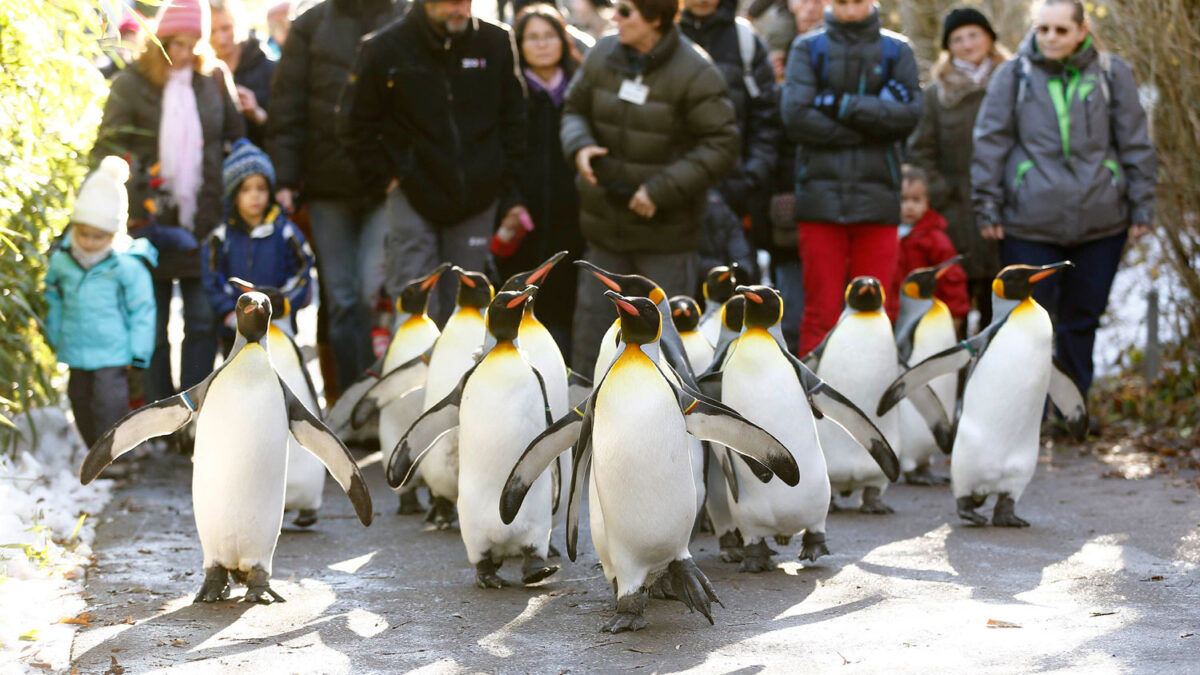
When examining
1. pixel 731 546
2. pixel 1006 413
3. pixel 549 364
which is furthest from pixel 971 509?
pixel 549 364

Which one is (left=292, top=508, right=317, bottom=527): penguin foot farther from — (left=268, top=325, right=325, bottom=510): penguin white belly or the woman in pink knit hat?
the woman in pink knit hat

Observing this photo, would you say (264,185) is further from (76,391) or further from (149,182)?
(76,391)

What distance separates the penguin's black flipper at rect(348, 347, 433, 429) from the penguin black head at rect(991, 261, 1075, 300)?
226 centimetres

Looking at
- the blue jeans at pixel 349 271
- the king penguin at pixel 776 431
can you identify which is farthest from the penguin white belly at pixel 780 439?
the blue jeans at pixel 349 271

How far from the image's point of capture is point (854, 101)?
279 inches

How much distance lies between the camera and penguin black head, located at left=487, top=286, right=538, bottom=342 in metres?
4.59

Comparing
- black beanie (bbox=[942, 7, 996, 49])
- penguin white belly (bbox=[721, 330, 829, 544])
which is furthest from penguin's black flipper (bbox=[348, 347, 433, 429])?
black beanie (bbox=[942, 7, 996, 49])

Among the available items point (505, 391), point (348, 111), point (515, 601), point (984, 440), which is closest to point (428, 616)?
point (515, 601)

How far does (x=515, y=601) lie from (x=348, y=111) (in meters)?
3.24

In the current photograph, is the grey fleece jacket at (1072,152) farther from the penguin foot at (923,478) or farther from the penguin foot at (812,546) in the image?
the penguin foot at (812,546)

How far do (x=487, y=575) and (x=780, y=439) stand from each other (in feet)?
3.51

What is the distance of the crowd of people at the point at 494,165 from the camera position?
684cm

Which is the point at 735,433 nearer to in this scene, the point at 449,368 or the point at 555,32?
the point at 449,368

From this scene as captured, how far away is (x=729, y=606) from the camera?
436 cm
